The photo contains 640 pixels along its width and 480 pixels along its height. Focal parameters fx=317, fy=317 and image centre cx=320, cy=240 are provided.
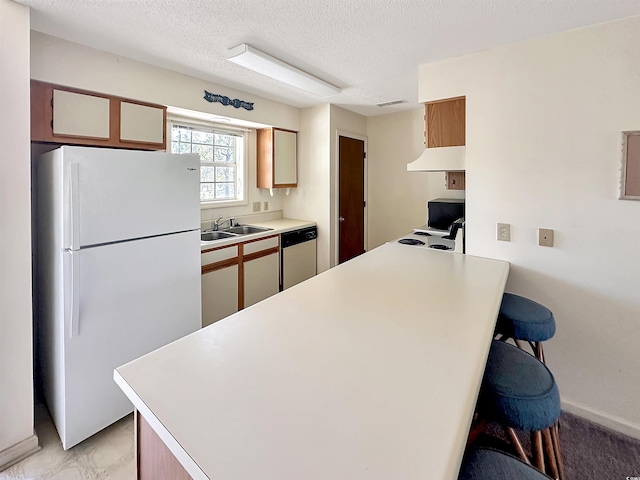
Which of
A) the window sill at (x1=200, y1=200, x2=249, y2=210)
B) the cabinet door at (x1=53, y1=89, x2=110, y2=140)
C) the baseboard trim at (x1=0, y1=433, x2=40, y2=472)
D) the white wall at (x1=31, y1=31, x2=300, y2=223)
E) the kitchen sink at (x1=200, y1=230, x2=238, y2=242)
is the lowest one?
the baseboard trim at (x1=0, y1=433, x2=40, y2=472)

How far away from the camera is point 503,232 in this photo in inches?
83.1

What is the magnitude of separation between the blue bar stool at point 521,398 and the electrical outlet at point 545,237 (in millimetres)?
990

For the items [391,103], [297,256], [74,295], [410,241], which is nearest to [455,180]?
[410,241]

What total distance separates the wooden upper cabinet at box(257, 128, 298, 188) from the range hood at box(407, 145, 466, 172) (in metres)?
1.75

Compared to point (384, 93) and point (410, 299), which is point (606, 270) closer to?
point (410, 299)

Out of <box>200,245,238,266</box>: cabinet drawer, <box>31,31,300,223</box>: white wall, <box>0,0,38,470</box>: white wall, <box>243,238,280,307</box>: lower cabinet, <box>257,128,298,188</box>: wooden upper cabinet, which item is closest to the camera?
<box>0,0,38,470</box>: white wall

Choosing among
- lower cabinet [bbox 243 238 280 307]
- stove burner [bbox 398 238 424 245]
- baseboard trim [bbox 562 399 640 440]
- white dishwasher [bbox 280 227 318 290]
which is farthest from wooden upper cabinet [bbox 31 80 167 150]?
baseboard trim [bbox 562 399 640 440]

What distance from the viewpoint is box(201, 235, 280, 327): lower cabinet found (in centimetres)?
270

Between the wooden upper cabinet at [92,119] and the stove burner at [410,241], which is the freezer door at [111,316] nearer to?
the wooden upper cabinet at [92,119]

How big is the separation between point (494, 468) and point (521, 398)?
303mm

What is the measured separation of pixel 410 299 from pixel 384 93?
2.39 meters

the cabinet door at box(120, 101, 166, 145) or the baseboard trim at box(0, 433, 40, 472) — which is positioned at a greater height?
the cabinet door at box(120, 101, 166, 145)

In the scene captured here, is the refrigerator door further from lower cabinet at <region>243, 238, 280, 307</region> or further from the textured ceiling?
lower cabinet at <region>243, 238, 280, 307</region>

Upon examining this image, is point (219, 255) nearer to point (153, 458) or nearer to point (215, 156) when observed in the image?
point (215, 156)
